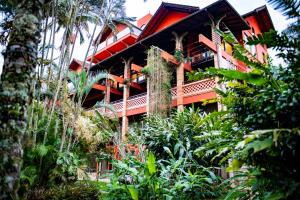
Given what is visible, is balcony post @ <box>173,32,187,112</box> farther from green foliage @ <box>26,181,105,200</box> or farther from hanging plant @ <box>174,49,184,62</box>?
green foliage @ <box>26,181,105,200</box>

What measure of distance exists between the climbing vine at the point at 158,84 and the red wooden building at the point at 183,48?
0.40 metres

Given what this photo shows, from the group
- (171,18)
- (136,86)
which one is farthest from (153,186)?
(171,18)

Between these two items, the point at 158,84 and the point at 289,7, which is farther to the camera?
the point at 158,84

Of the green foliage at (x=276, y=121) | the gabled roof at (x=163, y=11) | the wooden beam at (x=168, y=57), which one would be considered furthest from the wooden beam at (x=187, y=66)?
the green foliage at (x=276, y=121)

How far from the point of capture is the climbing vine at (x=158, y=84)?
11359 millimetres

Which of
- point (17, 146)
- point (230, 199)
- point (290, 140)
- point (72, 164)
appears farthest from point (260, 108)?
point (72, 164)

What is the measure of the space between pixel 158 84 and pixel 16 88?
9.28m

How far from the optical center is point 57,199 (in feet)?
17.7

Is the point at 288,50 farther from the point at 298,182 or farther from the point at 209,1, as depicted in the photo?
the point at 209,1

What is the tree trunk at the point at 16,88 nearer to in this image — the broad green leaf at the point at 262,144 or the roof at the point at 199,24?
the broad green leaf at the point at 262,144

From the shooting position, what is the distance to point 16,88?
2.42 meters

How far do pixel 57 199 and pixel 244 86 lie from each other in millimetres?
4890

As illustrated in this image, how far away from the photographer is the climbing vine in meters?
11.4

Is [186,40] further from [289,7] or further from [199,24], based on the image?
[289,7]
